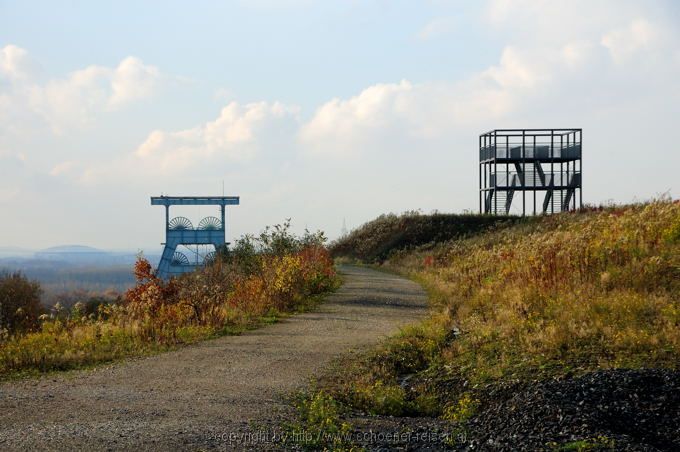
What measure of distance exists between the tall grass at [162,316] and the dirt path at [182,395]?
0.81m

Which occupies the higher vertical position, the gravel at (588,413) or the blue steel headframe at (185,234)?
the blue steel headframe at (185,234)

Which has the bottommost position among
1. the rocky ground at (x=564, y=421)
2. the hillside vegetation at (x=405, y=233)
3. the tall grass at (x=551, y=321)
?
the rocky ground at (x=564, y=421)

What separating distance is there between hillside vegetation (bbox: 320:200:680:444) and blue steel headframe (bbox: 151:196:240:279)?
3039 cm

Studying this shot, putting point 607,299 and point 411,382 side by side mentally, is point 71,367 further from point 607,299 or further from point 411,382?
point 607,299


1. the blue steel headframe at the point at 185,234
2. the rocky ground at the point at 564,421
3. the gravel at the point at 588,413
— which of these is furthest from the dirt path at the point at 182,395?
the blue steel headframe at the point at 185,234

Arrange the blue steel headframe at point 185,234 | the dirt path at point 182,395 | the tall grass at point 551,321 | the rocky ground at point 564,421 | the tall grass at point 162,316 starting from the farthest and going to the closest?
the blue steel headframe at point 185,234
the tall grass at point 162,316
the tall grass at point 551,321
the rocky ground at point 564,421
the dirt path at point 182,395

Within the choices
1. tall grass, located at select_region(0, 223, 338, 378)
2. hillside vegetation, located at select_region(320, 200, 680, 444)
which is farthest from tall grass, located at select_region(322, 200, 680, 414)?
tall grass, located at select_region(0, 223, 338, 378)

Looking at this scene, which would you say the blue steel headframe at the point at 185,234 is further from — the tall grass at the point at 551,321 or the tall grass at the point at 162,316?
the tall grass at the point at 551,321

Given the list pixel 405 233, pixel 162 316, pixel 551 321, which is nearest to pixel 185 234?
pixel 405 233

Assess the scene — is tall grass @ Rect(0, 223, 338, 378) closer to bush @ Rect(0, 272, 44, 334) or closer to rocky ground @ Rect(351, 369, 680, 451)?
rocky ground @ Rect(351, 369, 680, 451)

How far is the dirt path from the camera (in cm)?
629

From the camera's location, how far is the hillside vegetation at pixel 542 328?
8.32 metres

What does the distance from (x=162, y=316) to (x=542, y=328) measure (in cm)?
673

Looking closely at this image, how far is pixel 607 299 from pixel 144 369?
6.33m
